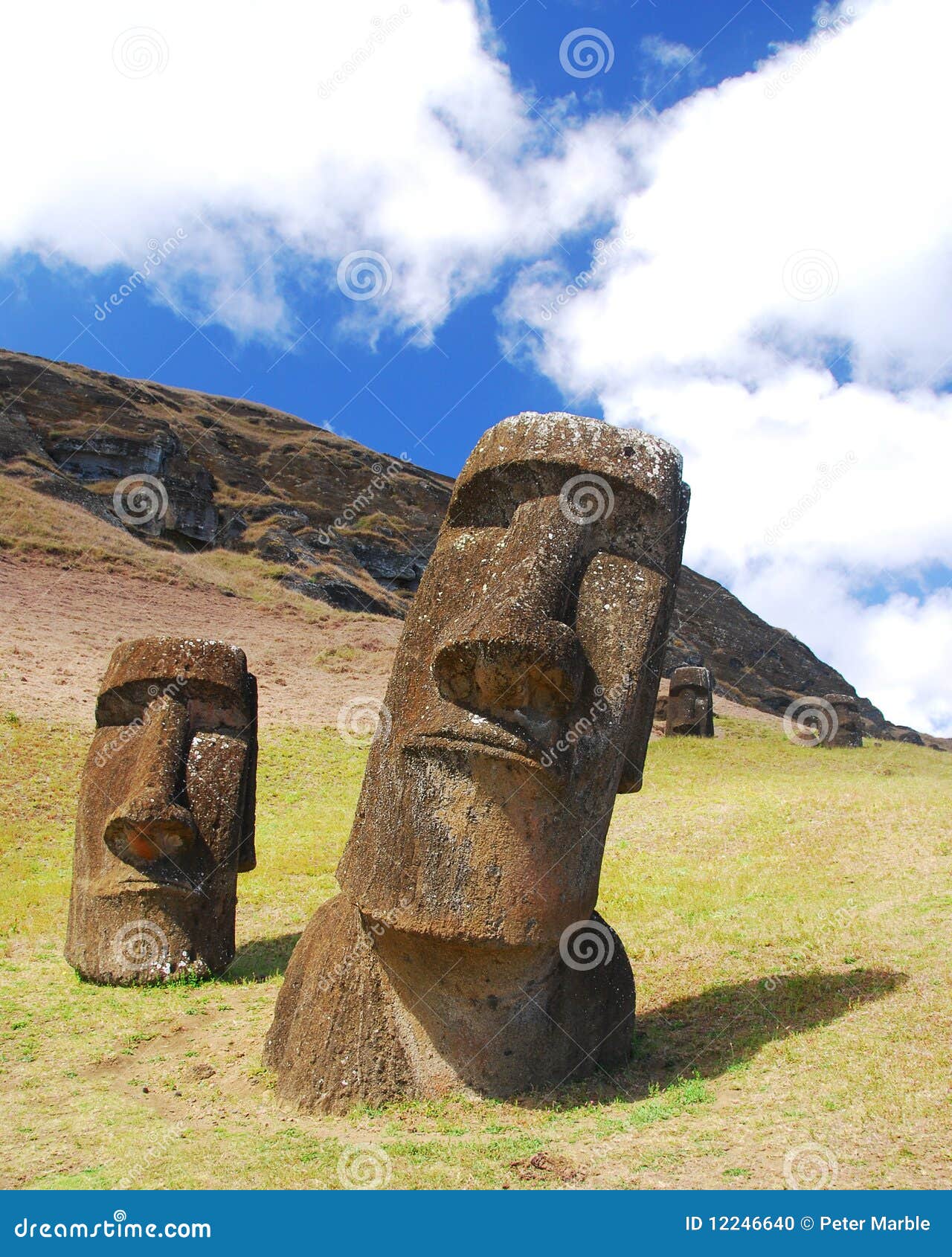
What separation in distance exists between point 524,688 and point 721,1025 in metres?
2.93

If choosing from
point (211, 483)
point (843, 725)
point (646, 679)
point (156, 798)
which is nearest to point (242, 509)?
point (211, 483)

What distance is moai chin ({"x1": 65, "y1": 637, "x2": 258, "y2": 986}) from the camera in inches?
346

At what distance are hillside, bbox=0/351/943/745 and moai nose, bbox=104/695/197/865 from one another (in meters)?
30.7

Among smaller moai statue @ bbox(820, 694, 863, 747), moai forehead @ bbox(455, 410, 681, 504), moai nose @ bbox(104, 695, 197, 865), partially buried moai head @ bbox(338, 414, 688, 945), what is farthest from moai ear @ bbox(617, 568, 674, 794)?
smaller moai statue @ bbox(820, 694, 863, 747)

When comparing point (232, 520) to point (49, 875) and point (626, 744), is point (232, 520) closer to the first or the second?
point (49, 875)

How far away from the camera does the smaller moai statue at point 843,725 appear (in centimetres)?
3038

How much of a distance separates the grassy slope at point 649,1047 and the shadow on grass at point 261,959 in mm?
45

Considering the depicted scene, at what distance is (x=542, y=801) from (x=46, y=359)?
69759 millimetres

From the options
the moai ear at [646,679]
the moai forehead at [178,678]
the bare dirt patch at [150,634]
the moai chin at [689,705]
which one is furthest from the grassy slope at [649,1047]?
the moai chin at [689,705]

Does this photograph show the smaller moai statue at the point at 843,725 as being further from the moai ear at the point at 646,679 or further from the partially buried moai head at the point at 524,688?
the partially buried moai head at the point at 524,688

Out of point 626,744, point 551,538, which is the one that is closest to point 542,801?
point 626,744

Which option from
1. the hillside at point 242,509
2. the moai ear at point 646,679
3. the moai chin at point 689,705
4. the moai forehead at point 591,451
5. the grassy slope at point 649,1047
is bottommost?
the grassy slope at point 649,1047

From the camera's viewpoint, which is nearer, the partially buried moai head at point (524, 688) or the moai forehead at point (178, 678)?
the partially buried moai head at point (524, 688)

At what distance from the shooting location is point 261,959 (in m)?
10.0
